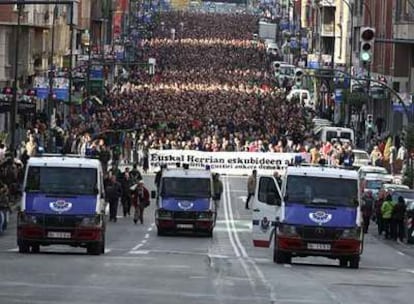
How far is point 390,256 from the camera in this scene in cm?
4134

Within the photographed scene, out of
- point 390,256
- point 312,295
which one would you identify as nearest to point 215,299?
point 312,295

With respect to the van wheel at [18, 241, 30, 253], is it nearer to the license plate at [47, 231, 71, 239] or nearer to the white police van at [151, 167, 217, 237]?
the license plate at [47, 231, 71, 239]

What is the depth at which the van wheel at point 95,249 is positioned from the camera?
33706 mm

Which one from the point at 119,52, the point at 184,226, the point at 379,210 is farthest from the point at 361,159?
the point at 119,52

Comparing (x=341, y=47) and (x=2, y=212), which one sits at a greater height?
(x=341, y=47)

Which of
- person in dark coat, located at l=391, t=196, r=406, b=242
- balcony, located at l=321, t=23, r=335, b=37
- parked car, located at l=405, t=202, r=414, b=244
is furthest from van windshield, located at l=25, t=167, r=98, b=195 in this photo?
balcony, located at l=321, t=23, r=335, b=37

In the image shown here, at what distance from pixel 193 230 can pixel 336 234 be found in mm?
13293

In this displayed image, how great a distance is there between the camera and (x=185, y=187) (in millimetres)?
45406

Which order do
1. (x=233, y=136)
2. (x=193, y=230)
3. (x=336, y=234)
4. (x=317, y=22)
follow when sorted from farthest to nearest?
(x=317, y=22), (x=233, y=136), (x=193, y=230), (x=336, y=234)

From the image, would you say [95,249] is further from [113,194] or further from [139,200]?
[139,200]

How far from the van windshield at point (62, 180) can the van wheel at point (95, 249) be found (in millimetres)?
1265

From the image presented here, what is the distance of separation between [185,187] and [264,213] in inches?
351

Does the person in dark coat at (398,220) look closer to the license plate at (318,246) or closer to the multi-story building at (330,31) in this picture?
the license plate at (318,246)

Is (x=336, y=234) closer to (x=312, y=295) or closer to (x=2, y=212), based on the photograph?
(x=312, y=295)
